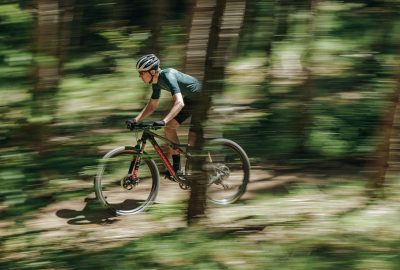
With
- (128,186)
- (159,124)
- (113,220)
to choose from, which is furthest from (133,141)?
(113,220)

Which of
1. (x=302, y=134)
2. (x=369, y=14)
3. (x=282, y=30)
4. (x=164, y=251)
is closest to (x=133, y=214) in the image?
(x=164, y=251)

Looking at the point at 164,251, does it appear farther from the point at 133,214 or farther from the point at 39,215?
the point at 133,214

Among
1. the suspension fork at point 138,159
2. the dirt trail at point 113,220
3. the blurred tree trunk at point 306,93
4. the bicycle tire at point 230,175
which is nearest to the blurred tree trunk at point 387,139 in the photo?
the dirt trail at point 113,220

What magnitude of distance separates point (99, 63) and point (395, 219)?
9.72 feet

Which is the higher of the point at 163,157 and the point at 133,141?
the point at 133,141

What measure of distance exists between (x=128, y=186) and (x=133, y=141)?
3.13 feet

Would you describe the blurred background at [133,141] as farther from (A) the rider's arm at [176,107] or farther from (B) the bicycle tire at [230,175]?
(A) the rider's arm at [176,107]

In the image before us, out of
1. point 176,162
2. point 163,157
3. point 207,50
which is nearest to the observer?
point 207,50

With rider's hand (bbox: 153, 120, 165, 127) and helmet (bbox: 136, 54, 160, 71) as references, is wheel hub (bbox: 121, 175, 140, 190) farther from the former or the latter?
helmet (bbox: 136, 54, 160, 71)

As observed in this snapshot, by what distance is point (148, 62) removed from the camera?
5.98m

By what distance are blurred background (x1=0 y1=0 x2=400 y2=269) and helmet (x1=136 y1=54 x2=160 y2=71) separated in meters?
0.08

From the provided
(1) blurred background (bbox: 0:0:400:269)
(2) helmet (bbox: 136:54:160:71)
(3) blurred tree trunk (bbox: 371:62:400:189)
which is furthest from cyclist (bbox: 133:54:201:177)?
(3) blurred tree trunk (bbox: 371:62:400:189)

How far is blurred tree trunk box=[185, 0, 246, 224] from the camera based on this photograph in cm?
480

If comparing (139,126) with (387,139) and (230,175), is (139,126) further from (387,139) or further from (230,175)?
Result: (387,139)
